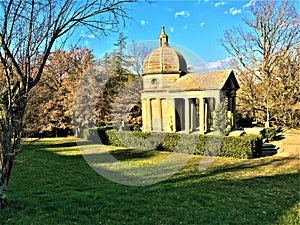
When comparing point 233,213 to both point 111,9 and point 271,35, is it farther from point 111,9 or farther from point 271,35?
point 271,35

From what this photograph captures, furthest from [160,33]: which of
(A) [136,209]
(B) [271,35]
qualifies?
(A) [136,209]

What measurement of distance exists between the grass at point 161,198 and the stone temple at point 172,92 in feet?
33.4

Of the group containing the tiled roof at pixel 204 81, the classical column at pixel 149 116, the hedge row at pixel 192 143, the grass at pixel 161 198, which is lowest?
the grass at pixel 161 198

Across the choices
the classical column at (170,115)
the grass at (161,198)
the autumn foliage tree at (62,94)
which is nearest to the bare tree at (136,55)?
the autumn foliage tree at (62,94)

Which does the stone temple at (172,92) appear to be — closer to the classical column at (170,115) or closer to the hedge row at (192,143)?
the classical column at (170,115)

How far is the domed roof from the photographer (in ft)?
68.7

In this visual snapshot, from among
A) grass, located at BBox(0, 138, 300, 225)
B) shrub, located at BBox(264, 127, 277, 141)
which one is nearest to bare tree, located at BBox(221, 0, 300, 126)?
shrub, located at BBox(264, 127, 277, 141)

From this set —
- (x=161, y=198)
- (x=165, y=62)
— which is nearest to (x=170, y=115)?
(x=165, y=62)

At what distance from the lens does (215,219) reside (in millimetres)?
4902

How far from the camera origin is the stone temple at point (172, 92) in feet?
64.7

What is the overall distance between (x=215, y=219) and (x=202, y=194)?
1680 millimetres

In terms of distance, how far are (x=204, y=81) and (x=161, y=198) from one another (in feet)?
46.5

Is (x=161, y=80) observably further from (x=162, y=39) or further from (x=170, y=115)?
(x=162, y=39)

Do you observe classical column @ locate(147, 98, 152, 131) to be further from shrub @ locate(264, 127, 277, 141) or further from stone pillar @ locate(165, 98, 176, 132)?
shrub @ locate(264, 127, 277, 141)
